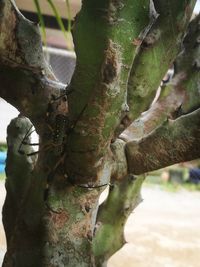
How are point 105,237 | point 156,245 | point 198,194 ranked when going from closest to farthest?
point 105,237 → point 156,245 → point 198,194

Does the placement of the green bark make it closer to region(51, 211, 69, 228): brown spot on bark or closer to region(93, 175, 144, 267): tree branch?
region(51, 211, 69, 228): brown spot on bark

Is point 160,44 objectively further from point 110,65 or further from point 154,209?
point 154,209

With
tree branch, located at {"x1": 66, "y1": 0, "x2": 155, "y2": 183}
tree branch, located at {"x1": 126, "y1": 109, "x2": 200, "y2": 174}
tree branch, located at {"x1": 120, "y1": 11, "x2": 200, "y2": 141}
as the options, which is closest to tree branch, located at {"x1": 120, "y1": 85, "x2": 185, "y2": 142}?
tree branch, located at {"x1": 120, "y1": 11, "x2": 200, "y2": 141}

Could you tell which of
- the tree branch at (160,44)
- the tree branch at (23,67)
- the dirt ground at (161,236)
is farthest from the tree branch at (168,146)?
the dirt ground at (161,236)

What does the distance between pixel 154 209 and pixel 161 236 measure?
65.8 inches

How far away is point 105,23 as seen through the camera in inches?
42.9

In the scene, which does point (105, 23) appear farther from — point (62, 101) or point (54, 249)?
point (54, 249)

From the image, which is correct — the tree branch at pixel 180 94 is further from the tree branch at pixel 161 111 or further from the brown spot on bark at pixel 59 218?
the brown spot on bark at pixel 59 218

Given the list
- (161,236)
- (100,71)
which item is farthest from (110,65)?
(161,236)

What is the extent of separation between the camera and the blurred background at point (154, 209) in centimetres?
310

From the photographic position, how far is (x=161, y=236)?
3.92 metres

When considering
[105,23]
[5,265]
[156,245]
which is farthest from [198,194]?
[105,23]

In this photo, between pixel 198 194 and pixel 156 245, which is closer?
pixel 156 245

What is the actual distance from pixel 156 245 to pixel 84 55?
2.63 meters
